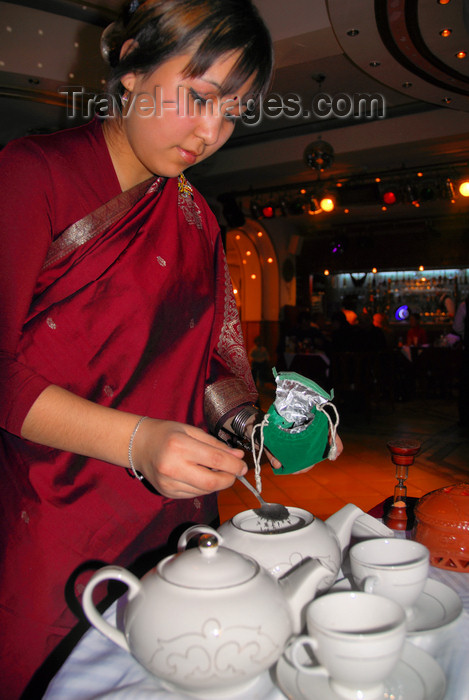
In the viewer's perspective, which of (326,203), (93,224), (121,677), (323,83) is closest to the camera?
(121,677)

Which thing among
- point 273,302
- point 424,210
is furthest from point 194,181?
point 424,210

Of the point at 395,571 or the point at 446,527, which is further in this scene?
the point at 446,527

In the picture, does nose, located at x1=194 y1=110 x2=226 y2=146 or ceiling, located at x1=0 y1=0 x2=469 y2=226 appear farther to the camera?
ceiling, located at x1=0 y1=0 x2=469 y2=226

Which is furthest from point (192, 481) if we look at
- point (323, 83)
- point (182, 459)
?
point (323, 83)

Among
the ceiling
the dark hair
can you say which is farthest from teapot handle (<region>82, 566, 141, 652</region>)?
the ceiling

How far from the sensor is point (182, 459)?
673 millimetres

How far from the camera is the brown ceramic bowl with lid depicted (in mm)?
885

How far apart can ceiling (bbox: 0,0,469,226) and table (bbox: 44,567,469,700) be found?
3846 mm

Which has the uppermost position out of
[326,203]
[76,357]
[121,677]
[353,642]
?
[326,203]

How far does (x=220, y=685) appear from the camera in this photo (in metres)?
0.55

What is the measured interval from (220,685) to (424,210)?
12.1 m

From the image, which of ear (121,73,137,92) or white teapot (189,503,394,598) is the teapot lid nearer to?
white teapot (189,503,394,598)

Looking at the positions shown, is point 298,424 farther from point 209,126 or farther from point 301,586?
point 209,126

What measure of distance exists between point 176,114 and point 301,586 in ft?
2.35
